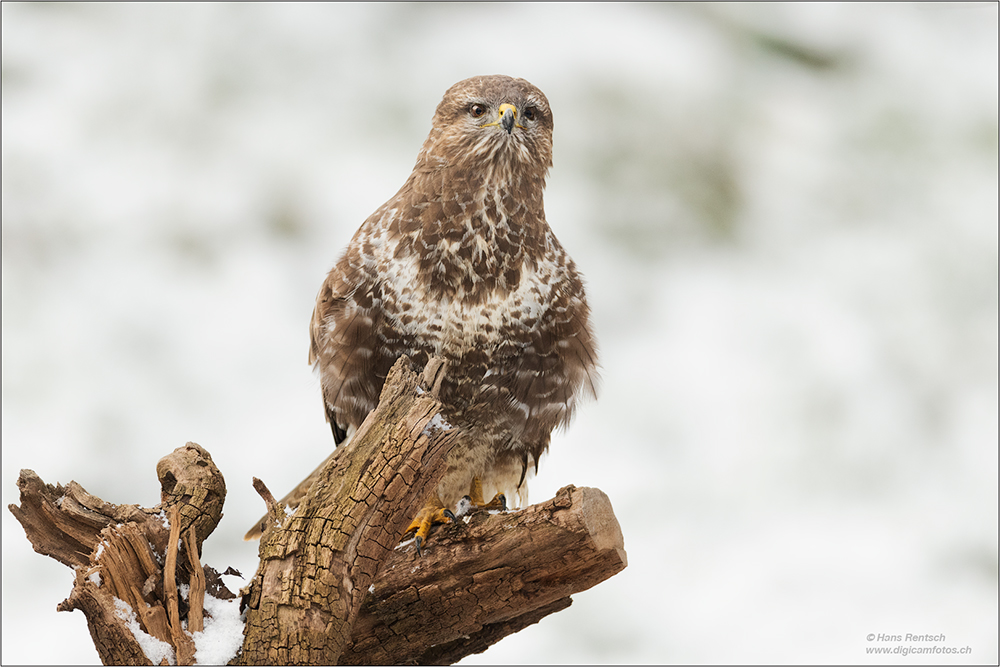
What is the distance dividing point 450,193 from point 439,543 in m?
1.40

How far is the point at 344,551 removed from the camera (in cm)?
267

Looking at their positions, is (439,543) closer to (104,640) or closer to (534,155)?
(104,640)

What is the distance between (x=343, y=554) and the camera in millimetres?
2668

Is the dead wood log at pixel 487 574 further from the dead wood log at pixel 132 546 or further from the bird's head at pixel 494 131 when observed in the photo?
the bird's head at pixel 494 131

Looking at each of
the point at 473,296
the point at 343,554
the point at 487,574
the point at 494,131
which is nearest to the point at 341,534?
the point at 343,554

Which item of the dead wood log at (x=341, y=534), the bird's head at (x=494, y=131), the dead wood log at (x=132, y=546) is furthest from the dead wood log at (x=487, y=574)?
the bird's head at (x=494, y=131)

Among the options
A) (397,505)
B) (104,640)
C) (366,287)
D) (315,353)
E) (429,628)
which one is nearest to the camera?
(104,640)

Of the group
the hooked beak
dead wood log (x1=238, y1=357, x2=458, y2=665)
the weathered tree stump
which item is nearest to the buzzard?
the hooked beak

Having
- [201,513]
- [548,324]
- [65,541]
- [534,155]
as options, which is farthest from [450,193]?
[65,541]

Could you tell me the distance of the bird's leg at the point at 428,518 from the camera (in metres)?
3.18

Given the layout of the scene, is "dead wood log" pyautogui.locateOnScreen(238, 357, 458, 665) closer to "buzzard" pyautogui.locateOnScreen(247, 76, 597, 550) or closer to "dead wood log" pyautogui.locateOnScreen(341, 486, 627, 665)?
"dead wood log" pyautogui.locateOnScreen(341, 486, 627, 665)

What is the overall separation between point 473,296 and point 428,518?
91 cm

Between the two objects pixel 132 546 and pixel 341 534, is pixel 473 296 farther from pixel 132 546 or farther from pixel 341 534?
pixel 132 546

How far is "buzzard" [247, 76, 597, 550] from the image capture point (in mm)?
3291
